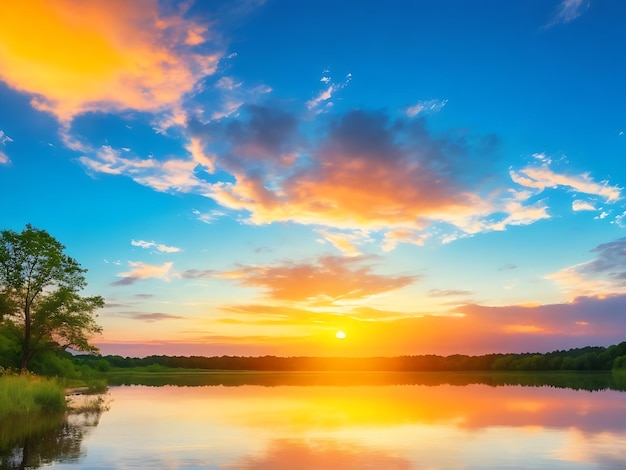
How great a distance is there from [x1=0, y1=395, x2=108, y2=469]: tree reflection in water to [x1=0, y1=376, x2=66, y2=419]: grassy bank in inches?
33.8

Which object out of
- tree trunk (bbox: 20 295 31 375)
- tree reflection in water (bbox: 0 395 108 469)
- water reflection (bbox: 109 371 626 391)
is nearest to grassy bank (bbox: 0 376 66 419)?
tree reflection in water (bbox: 0 395 108 469)

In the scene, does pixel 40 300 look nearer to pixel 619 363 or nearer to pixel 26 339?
pixel 26 339

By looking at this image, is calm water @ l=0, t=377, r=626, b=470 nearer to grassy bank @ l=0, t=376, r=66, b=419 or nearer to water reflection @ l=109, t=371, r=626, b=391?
grassy bank @ l=0, t=376, r=66, b=419

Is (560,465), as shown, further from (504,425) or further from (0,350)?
(0,350)

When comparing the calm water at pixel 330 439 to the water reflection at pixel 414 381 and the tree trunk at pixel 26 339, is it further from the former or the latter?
the water reflection at pixel 414 381

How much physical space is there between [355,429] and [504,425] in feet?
31.0

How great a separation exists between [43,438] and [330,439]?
44.9ft

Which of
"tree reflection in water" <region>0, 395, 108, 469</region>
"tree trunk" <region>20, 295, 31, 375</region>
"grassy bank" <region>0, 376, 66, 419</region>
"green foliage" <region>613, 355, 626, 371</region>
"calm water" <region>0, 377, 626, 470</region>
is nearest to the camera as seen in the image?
"tree reflection in water" <region>0, 395, 108, 469</region>

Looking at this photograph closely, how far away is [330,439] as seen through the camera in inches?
1113

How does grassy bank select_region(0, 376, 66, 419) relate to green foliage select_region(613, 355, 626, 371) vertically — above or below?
below

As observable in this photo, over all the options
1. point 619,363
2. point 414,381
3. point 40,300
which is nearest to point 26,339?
point 40,300

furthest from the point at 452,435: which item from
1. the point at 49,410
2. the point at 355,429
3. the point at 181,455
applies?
the point at 49,410

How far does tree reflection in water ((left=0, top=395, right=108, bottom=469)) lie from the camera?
21645 millimetres

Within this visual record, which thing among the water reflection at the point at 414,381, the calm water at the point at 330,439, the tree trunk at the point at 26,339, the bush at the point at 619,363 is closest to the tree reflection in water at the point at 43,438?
the calm water at the point at 330,439
